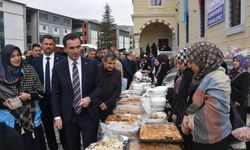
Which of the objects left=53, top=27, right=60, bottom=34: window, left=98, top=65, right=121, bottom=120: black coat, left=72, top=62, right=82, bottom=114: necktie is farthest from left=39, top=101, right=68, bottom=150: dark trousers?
left=53, top=27, right=60, bottom=34: window

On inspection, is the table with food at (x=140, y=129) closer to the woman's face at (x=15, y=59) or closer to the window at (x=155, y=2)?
the woman's face at (x=15, y=59)

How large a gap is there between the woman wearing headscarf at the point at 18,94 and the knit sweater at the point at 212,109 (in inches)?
85.3

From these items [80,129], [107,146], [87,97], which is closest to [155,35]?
[80,129]

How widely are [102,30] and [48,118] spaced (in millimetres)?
69753

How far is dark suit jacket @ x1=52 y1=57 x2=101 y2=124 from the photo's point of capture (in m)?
4.23

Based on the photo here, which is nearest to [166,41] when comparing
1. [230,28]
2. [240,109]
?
[230,28]

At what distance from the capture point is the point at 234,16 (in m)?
10.2

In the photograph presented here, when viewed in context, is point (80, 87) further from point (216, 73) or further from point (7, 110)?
point (216, 73)

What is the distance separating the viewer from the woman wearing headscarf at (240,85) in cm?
672

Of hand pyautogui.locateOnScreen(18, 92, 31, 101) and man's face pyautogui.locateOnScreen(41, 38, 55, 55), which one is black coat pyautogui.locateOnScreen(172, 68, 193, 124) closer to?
hand pyautogui.locateOnScreen(18, 92, 31, 101)

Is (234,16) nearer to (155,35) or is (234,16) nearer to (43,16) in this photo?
(155,35)

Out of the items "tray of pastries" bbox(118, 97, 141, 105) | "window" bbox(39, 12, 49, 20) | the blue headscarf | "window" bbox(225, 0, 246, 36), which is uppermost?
"window" bbox(39, 12, 49, 20)

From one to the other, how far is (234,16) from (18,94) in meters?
7.74

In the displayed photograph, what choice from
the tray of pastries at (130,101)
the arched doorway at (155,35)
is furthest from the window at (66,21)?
the tray of pastries at (130,101)
